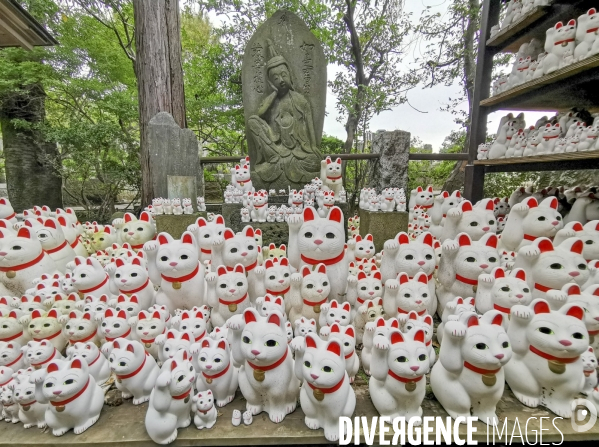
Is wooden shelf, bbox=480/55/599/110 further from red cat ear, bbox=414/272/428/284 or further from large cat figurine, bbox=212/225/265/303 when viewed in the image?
large cat figurine, bbox=212/225/265/303

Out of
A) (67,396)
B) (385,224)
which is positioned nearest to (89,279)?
(67,396)

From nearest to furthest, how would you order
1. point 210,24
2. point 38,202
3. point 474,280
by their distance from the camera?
1. point 474,280
2. point 38,202
3. point 210,24

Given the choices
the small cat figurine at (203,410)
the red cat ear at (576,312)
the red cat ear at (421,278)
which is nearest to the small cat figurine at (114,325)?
the small cat figurine at (203,410)

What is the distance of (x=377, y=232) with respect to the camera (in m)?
4.12

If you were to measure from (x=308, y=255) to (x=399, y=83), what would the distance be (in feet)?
29.2

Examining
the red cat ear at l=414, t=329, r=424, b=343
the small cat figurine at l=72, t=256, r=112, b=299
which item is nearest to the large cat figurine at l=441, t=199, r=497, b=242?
the red cat ear at l=414, t=329, r=424, b=343

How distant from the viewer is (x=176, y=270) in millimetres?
2209

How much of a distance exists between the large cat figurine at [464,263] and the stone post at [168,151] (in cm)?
361

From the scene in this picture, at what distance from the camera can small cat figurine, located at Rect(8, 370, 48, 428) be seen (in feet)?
5.15

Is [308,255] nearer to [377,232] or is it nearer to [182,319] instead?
[182,319]

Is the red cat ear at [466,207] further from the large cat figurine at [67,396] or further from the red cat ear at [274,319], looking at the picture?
the large cat figurine at [67,396]

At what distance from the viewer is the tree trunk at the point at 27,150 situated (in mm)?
6930

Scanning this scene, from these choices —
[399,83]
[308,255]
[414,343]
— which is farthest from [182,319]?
[399,83]

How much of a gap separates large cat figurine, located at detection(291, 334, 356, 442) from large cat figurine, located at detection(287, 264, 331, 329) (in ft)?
1.90
